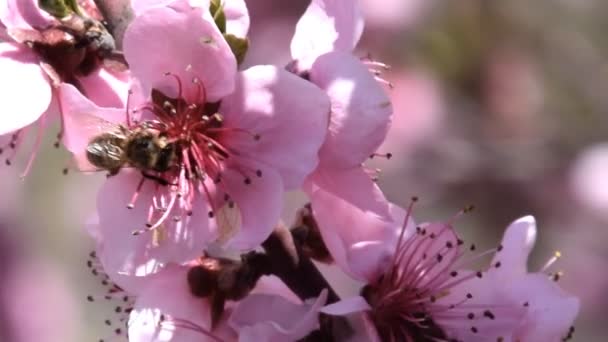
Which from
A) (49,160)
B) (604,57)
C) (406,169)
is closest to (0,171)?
(49,160)

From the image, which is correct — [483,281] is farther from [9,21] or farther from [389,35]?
[389,35]

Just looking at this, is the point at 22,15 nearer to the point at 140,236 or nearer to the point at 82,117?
the point at 82,117

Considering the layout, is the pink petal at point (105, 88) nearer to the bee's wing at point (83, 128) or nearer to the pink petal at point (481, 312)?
the bee's wing at point (83, 128)

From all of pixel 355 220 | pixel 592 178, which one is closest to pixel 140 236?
pixel 355 220

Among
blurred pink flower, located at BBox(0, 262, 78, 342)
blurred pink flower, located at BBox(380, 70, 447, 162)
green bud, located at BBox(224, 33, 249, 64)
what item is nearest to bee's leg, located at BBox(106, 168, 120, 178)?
green bud, located at BBox(224, 33, 249, 64)

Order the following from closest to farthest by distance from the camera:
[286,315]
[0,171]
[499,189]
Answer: [286,315], [499,189], [0,171]

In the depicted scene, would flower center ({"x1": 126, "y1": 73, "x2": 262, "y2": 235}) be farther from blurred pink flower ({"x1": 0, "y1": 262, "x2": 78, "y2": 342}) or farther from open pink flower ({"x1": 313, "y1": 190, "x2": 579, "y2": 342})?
blurred pink flower ({"x1": 0, "y1": 262, "x2": 78, "y2": 342})

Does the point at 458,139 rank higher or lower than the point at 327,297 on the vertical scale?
lower
